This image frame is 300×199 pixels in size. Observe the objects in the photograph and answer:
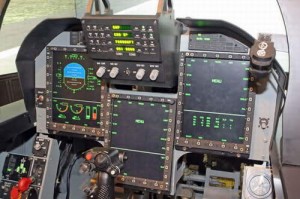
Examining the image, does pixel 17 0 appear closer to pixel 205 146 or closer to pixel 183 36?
pixel 183 36

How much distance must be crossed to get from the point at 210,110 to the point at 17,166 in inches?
50.8

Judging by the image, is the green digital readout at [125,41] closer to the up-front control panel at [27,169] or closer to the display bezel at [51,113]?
the display bezel at [51,113]

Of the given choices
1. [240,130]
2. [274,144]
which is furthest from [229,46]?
[274,144]

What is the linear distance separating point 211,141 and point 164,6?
0.77 meters

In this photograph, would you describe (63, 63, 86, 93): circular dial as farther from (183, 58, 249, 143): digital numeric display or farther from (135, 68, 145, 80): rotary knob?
(183, 58, 249, 143): digital numeric display

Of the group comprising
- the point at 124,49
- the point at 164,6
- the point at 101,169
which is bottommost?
the point at 101,169

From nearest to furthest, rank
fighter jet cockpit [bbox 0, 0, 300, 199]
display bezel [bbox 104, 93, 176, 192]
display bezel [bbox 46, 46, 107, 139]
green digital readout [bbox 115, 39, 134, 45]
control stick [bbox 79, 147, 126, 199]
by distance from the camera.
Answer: control stick [bbox 79, 147, 126, 199] → fighter jet cockpit [bbox 0, 0, 300, 199] → green digital readout [bbox 115, 39, 134, 45] → display bezel [bbox 104, 93, 176, 192] → display bezel [bbox 46, 46, 107, 139]

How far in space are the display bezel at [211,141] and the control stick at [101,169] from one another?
592mm

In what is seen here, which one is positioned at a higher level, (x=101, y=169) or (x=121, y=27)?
(x=121, y=27)

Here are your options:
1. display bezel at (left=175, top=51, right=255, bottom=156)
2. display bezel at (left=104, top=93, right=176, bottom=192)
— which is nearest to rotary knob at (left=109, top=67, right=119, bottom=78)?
display bezel at (left=104, top=93, right=176, bottom=192)

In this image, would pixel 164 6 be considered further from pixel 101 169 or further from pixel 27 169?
pixel 27 169

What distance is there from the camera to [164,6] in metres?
1.59

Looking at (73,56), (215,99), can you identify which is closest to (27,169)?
(73,56)

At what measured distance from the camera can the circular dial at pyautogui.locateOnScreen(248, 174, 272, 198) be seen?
5.13 ft
